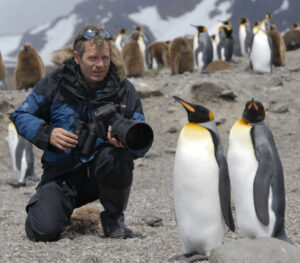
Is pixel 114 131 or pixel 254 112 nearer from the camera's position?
pixel 254 112

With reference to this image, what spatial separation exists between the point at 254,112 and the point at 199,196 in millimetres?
511

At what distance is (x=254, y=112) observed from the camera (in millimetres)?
2514

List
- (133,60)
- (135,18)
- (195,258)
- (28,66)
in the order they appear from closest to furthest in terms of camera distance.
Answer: (195,258), (28,66), (133,60), (135,18)

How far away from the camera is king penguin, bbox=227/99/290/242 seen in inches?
94.8

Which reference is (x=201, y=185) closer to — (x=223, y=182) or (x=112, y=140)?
(x=223, y=182)

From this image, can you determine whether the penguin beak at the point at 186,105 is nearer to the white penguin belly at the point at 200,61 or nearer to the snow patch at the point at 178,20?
the white penguin belly at the point at 200,61

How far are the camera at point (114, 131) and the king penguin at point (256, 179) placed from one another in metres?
0.48

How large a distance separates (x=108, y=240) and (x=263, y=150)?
3.48 feet

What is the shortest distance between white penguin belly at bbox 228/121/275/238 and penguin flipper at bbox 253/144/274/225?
3 centimetres

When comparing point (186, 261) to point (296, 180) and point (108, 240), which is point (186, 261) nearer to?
point (108, 240)

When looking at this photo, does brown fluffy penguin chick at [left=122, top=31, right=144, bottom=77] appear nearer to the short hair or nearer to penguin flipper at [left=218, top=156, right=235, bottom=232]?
the short hair

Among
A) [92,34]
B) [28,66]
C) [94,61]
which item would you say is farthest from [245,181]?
[28,66]

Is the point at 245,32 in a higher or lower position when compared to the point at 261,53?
higher

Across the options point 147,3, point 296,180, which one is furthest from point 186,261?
point 147,3
